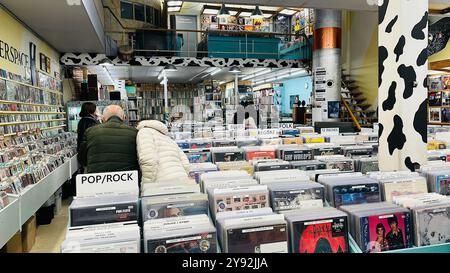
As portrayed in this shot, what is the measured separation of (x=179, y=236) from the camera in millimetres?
1417

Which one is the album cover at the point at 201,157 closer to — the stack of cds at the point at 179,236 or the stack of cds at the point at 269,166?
the stack of cds at the point at 269,166

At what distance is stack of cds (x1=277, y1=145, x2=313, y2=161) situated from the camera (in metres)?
3.49

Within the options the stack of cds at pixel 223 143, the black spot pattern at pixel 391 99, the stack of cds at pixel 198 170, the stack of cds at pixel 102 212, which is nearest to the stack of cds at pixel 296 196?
the stack of cds at pixel 102 212

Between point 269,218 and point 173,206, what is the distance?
0.43 metres

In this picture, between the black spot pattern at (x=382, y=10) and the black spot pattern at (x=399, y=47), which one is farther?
the black spot pattern at (x=382, y=10)

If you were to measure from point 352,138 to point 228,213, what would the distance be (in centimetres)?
371

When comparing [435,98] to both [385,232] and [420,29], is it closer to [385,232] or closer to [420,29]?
[420,29]

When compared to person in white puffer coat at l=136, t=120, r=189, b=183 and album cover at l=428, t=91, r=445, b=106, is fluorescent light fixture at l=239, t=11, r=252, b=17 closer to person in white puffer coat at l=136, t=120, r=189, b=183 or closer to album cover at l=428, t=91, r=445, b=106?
album cover at l=428, t=91, r=445, b=106

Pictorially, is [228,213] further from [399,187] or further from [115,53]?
[115,53]

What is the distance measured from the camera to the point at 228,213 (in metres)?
1.63

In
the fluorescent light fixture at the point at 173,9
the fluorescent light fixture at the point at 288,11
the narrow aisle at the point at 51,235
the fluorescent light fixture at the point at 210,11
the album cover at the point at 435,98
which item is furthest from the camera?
the fluorescent light fixture at the point at 210,11

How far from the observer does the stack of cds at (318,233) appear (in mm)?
1549

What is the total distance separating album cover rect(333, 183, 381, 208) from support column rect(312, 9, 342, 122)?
9.81 meters
